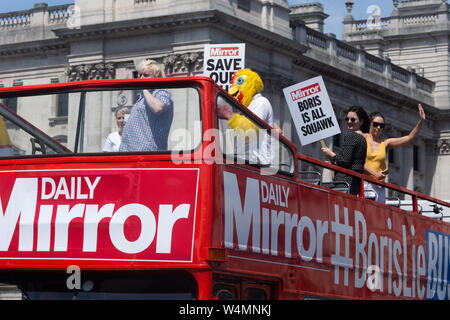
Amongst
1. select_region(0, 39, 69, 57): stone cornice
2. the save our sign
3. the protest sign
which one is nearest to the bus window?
the save our sign

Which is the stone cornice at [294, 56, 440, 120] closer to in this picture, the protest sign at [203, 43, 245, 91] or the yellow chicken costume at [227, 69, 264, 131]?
the protest sign at [203, 43, 245, 91]

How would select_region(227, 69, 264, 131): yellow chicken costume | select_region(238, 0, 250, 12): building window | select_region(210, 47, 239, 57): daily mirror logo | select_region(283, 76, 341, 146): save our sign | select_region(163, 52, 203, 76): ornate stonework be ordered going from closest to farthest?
select_region(227, 69, 264, 131): yellow chicken costume < select_region(283, 76, 341, 146): save our sign < select_region(210, 47, 239, 57): daily mirror logo < select_region(163, 52, 203, 76): ornate stonework < select_region(238, 0, 250, 12): building window

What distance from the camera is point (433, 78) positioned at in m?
66.5

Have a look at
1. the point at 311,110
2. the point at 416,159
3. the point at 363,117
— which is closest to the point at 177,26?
the point at 416,159

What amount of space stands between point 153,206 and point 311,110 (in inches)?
201

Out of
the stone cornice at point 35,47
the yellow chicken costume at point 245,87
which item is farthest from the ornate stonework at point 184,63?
the yellow chicken costume at point 245,87

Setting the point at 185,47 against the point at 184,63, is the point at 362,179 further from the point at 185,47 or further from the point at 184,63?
the point at 185,47

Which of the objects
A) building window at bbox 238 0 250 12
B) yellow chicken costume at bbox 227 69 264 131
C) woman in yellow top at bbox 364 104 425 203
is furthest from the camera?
building window at bbox 238 0 250 12

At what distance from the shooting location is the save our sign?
39.2 feet

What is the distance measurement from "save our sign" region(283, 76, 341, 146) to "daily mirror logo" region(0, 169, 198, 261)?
4.82 m

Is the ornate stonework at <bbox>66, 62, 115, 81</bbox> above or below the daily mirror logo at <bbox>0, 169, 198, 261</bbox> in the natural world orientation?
above

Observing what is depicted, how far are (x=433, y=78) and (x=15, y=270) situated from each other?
60.8 metres

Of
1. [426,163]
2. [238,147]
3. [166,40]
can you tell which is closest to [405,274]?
[238,147]

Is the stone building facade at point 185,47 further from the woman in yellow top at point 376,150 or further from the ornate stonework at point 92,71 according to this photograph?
the woman in yellow top at point 376,150
